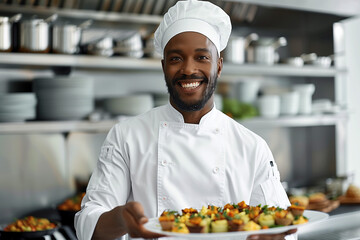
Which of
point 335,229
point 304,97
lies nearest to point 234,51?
point 304,97

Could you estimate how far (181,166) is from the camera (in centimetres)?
171

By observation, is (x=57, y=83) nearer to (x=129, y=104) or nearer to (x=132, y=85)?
(x=129, y=104)

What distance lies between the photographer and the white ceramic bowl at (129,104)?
10.4ft

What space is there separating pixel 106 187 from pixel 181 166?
11.0 inches

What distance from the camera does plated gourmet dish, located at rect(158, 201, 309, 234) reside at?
131 cm

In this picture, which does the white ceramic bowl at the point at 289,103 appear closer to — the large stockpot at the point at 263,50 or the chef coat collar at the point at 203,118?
the large stockpot at the point at 263,50

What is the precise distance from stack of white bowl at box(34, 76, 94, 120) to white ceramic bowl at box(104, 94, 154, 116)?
0.24m

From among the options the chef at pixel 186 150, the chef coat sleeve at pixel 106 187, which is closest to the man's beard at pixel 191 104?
the chef at pixel 186 150

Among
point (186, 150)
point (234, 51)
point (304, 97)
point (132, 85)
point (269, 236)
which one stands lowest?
point (269, 236)

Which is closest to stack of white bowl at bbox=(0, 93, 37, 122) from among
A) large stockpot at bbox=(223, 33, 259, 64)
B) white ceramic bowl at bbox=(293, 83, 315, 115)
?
large stockpot at bbox=(223, 33, 259, 64)

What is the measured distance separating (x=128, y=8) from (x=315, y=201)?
1.91 m

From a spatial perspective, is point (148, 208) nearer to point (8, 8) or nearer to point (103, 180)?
point (103, 180)

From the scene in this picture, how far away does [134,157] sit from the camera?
168 centimetres

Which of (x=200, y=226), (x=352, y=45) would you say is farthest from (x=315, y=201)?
(x=200, y=226)
